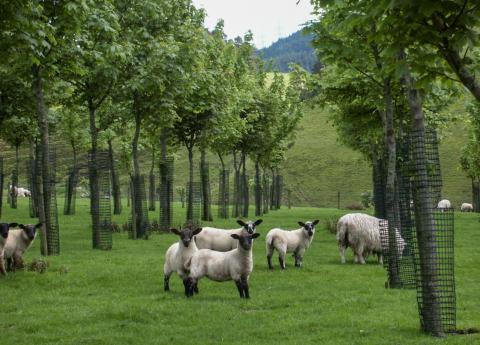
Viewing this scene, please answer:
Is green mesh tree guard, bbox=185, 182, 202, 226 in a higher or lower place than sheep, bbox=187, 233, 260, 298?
higher

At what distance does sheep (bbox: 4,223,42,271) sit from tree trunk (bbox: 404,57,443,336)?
12.2m

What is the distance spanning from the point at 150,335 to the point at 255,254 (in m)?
13.4

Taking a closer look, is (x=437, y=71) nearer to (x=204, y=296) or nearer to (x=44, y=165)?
(x=204, y=296)

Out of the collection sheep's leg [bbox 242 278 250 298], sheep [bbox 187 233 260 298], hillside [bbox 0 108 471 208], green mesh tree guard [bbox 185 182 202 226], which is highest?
hillside [bbox 0 108 471 208]

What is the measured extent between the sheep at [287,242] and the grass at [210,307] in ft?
1.46

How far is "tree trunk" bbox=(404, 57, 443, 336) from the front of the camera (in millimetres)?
11383

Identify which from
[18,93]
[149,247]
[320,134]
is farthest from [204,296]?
[320,134]

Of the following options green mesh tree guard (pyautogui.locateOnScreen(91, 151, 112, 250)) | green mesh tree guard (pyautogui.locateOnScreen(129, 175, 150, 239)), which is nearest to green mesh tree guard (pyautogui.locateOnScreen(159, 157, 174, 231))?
green mesh tree guard (pyautogui.locateOnScreen(129, 175, 150, 239))

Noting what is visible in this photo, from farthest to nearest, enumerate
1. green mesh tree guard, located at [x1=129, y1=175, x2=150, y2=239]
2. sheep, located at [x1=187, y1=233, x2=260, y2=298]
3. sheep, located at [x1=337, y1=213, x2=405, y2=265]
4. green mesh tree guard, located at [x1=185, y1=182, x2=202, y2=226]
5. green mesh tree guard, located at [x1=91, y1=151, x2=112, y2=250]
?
green mesh tree guard, located at [x1=185, y1=182, x2=202, y2=226], green mesh tree guard, located at [x1=129, y1=175, x2=150, y2=239], green mesh tree guard, located at [x1=91, y1=151, x2=112, y2=250], sheep, located at [x1=337, y1=213, x2=405, y2=265], sheep, located at [x1=187, y1=233, x2=260, y2=298]

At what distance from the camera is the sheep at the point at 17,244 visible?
61.9ft

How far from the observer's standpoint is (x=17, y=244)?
19.1m

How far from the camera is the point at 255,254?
2495 centimetres

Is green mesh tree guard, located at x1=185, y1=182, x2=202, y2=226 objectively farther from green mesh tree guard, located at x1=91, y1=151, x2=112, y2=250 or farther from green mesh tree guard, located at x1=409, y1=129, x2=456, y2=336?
green mesh tree guard, located at x1=409, y1=129, x2=456, y2=336

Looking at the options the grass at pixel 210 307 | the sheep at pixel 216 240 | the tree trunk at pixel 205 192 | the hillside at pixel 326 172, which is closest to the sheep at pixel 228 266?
the grass at pixel 210 307
